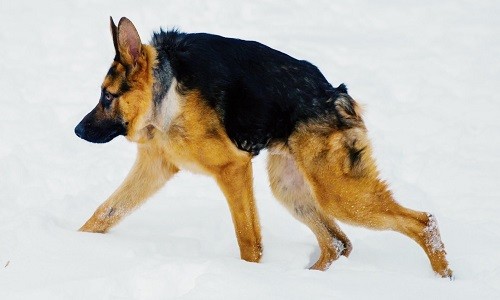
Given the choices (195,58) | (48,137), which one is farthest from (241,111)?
(48,137)

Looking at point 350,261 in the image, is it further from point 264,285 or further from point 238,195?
point 264,285

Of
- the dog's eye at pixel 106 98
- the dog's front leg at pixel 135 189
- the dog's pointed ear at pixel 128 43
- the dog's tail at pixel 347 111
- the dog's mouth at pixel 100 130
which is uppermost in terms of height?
the dog's tail at pixel 347 111

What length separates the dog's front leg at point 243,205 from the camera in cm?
659

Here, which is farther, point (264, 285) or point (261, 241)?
point (261, 241)

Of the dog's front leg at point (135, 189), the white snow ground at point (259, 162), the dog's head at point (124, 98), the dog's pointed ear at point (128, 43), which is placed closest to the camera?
the white snow ground at point (259, 162)

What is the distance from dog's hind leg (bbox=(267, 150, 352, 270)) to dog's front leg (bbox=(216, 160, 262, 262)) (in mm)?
468

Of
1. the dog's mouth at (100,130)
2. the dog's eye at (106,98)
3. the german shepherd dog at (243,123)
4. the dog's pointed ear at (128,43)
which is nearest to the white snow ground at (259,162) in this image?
the german shepherd dog at (243,123)

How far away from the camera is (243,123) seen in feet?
21.6

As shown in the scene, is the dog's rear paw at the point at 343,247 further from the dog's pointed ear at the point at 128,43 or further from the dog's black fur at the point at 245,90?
the dog's pointed ear at the point at 128,43

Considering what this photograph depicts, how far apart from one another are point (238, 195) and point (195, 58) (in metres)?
1.07

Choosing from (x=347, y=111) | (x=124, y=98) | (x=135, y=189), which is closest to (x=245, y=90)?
(x=347, y=111)

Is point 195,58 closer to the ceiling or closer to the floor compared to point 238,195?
closer to the ceiling

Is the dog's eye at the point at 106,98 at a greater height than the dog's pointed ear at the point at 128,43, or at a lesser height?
lesser

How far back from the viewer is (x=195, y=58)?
21.7 ft
